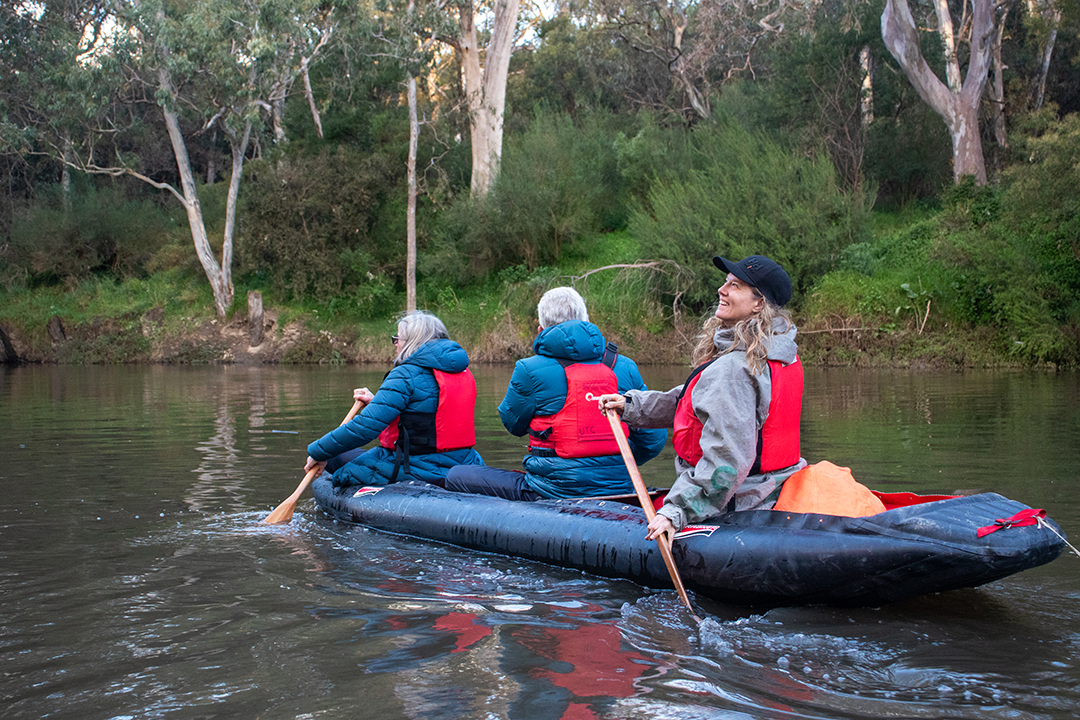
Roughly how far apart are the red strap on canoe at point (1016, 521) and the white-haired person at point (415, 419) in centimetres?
298

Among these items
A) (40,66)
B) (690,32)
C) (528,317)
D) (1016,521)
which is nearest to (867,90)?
(690,32)

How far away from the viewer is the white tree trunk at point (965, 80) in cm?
2127

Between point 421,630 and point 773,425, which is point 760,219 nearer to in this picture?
point 773,425

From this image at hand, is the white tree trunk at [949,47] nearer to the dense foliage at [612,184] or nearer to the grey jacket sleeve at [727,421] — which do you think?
the dense foliage at [612,184]

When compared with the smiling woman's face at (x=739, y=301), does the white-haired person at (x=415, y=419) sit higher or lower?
lower

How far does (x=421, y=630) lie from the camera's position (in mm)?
3902

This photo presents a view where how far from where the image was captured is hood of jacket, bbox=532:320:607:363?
502 centimetres

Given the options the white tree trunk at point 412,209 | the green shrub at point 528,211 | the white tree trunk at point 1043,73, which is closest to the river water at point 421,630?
the white tree trunk at point 412,209

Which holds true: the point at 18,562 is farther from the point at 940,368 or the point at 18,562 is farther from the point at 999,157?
the point at 999,157

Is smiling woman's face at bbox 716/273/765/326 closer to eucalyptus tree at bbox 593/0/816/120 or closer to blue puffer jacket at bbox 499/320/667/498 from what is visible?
blue puffer jacket at bbox 499/320/667/498

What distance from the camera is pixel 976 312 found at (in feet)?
65.0

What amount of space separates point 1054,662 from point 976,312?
58.8 ft

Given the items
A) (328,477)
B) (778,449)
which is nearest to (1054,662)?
(778,449)

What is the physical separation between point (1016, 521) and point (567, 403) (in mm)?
2181
